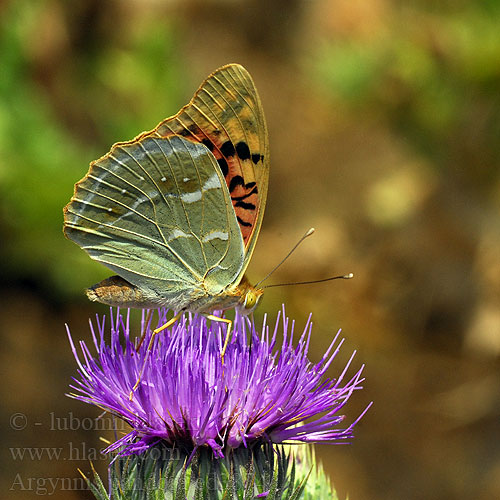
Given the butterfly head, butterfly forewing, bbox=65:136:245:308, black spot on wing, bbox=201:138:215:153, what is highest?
black spot on wing, bbox=201:138:215:153

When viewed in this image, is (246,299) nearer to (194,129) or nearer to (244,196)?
(244,196)

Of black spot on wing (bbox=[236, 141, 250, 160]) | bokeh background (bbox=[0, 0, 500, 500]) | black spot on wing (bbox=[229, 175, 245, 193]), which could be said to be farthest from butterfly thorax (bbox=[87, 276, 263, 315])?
bokeh background (bbox=[0, 0, 500, 500])

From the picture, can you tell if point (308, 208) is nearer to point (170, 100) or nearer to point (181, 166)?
point (170, 100)

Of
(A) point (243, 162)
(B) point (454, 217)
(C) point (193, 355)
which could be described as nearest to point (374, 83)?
(B) point (454, 217)

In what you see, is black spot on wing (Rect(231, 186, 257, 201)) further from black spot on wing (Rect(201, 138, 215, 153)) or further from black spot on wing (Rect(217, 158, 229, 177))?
black spot on wing (Rect(201, 138, 215, 153))

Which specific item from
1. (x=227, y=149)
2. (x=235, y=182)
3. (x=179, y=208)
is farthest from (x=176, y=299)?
(x=227, y=149)

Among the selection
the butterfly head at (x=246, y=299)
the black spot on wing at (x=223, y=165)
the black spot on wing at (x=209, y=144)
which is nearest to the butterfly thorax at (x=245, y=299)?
the butterfly head at (x=246, y=299)
